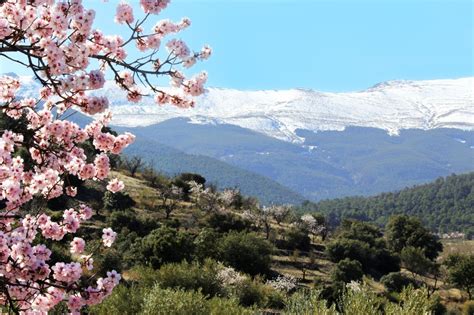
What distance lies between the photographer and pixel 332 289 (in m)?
49.8

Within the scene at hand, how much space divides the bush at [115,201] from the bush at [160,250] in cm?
1541

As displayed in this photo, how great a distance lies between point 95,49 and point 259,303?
32.4 metres

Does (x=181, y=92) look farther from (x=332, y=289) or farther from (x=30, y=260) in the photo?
(x=332, y=289)

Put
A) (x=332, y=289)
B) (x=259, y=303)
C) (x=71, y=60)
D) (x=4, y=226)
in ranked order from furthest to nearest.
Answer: (x=332, y=289) → (x=259, y=303) → (x=4, y=226) → (x=71, y=60)

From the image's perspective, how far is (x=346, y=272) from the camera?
57.8 meters

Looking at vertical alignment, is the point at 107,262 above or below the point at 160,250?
below

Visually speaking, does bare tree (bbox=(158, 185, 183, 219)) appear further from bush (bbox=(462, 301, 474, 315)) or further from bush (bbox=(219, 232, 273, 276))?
bush (bbox=(462, 301, 474, 315))

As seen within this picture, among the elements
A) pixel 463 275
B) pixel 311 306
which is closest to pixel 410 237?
pixel 463 275

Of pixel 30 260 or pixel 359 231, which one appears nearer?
pixel 30 260

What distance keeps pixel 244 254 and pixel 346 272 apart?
12.5 meters

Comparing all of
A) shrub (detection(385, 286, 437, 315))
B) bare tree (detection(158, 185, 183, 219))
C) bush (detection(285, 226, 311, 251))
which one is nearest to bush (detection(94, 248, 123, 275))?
bare tree (detection(158, 185, 183, 219))

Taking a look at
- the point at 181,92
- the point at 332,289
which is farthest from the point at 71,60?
the point at 332,289

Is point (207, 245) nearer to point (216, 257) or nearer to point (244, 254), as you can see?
point (216, 257)

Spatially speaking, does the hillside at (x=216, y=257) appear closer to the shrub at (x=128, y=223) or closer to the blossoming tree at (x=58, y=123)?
the shrub at (x=128, y=223)
